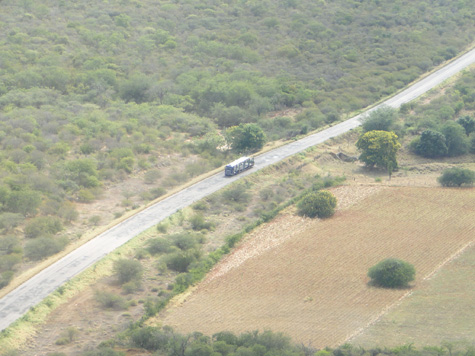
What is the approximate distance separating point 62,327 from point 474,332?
21.2 meters

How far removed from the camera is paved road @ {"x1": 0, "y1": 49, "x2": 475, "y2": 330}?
1575 inches


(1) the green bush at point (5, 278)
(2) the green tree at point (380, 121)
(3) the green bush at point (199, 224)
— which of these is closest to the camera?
(1) the green bush at point (5, 278)

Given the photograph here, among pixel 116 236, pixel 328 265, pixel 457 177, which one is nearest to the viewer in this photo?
pixel 328 265

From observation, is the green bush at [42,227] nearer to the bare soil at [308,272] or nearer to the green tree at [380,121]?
the bare soil at [308,272]

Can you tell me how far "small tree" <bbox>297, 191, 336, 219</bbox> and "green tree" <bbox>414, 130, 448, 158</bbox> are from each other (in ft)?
69.2

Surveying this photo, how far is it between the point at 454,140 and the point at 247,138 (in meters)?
20.8

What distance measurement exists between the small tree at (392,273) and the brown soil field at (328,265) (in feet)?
1.85

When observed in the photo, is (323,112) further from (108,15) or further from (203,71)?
(108,15)

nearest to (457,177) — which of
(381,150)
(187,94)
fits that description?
(381,150)

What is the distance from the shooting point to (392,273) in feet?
130

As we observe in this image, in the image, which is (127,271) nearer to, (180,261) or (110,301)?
(110,301)

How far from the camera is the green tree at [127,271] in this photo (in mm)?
42781

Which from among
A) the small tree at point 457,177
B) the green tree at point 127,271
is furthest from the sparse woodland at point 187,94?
the small tree at point 457,177

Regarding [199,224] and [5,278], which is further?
[199,224]
